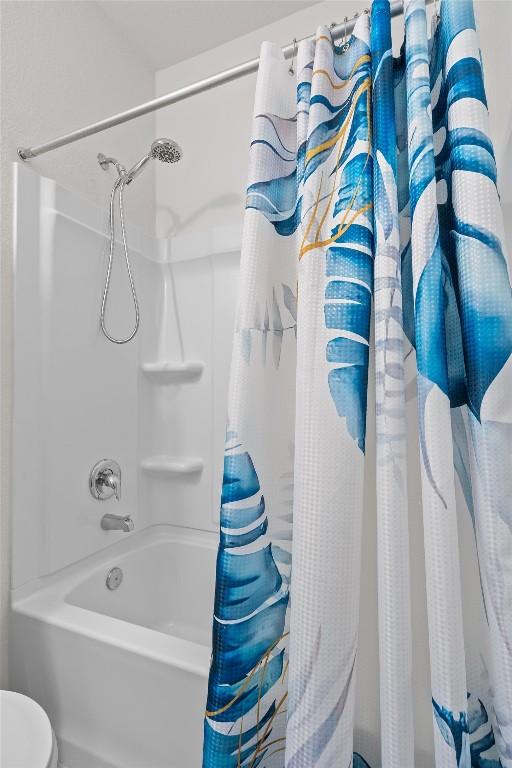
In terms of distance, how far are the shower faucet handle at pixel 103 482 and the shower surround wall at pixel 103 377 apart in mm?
29

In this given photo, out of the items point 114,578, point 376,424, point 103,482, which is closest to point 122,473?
point 103,482

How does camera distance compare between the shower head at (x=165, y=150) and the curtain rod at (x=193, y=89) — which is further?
the shower head at (x=165, y=150)

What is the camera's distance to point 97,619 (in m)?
1.07

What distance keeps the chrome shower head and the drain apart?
137 cm

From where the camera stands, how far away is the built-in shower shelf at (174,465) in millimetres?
1664

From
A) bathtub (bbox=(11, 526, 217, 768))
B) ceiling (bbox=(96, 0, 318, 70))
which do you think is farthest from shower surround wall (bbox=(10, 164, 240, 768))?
ceiling (bbox=(96, 0, 318, 70))

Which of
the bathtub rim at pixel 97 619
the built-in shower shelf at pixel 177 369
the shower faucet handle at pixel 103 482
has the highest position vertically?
the built-in shower shelf at pixel 177 369

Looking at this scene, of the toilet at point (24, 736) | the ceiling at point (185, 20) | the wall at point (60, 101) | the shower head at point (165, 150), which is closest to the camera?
the toilet at point (24, 736)

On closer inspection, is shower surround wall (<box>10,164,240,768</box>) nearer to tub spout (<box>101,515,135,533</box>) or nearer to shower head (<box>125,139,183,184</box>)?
tub spout (<box>101,515,135,533</box>)

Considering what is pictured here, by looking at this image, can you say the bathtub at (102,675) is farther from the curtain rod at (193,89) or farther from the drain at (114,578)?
the curtain rod at (193,89)

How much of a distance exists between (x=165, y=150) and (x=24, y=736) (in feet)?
5.01

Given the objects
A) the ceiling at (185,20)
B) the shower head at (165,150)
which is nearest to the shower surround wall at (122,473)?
the shower head at (165,150)

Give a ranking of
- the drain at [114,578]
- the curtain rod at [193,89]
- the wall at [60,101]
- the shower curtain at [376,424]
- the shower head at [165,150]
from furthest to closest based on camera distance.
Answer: the drain at [114,578]
the shower head at [165,150]
the wall at [60,101]
the curtain rod at [193,89]
the shower curtain at [376,424]

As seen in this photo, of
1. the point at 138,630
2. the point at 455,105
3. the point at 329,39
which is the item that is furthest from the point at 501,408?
the point at 138,630
